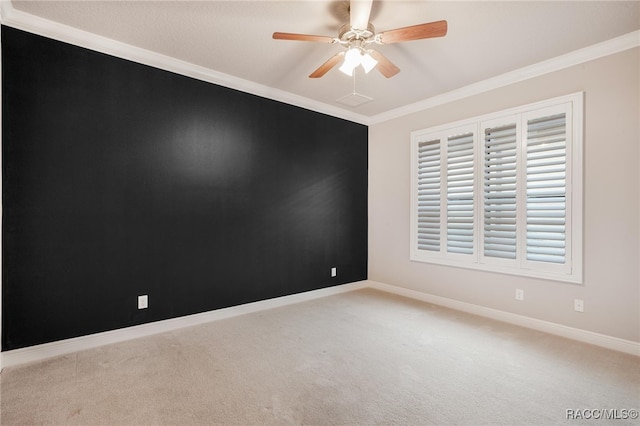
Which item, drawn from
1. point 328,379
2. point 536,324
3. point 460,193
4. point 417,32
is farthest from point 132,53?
point 536,324

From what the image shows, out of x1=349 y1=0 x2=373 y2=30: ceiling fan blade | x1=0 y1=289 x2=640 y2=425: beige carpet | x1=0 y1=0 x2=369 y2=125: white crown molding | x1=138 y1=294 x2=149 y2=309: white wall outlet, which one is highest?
x1=0 y1=0 x2=369 y2=125: white crown molding

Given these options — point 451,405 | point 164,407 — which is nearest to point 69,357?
point 164,407

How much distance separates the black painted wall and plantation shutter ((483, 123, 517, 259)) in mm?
2180

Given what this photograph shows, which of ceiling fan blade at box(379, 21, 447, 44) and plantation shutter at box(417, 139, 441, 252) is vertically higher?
ceiling fan blade at box(379, 21, 447, 44)

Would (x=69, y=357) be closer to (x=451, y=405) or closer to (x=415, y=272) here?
(x=451, y=405)

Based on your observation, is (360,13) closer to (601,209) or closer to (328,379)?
(328,379)

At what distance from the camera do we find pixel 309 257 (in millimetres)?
4387

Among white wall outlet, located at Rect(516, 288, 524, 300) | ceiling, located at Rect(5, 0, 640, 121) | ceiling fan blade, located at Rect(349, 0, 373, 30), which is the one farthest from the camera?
white wall outlet, located at Rect(516, 288, 524, 300)

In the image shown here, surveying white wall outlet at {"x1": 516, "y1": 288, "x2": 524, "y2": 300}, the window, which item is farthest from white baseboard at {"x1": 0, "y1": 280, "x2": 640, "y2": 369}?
the window

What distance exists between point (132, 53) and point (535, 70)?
407 centimetres

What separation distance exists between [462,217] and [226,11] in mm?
3343

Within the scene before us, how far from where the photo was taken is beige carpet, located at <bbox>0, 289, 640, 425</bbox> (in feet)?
6.17

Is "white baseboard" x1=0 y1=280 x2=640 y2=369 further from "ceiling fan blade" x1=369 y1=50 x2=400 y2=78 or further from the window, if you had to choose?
"ceiling fan blade" x1=369 y1=50 x2=400 y2=78

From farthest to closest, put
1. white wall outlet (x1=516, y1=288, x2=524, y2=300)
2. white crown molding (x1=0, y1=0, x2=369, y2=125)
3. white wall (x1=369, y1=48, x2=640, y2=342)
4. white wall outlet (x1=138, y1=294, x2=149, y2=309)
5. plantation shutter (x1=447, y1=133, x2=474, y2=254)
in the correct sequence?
plantation shutter (x1=447, y1=133, x2=474, y2=254) → white wall outlet (x1=516, y1=288, x2=524, y2=300) → white wall outlet (x1=138, y1=294, x2=149, y2=309) → white wall (x1=369, y1=48, x2=640, y2=342) → white crown molding (x1=0, y1=0, x2=369, y2=125)
